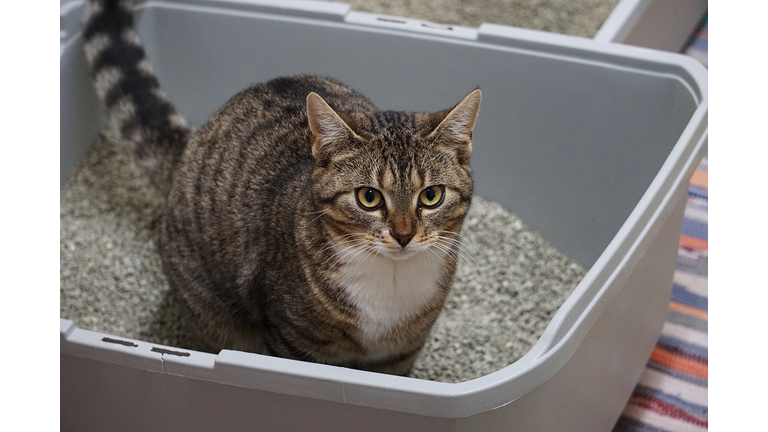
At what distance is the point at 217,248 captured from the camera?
1633mm

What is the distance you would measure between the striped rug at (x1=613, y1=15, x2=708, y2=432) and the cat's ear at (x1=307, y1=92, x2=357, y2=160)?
1020mm

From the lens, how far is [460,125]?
1310mm

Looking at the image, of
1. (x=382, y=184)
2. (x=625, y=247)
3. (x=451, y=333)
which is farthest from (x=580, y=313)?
(x=451, y=333)

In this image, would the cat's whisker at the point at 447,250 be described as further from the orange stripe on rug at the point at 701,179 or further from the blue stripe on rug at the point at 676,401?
the orange stripe on rug at the point at 701,179

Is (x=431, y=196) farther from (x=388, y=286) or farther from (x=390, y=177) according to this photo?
(x=388, y=286)

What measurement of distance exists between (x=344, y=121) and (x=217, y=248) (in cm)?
52

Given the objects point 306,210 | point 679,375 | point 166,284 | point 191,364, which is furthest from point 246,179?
point 679,375

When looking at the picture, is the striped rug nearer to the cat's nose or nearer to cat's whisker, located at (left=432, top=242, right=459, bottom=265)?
cat's whisker, located at (left=432, top=242, right=459, bottom=265)

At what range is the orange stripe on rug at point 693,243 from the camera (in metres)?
2.21

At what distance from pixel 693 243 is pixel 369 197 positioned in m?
1.34

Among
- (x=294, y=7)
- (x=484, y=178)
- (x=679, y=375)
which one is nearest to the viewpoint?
(x=679, y=375)

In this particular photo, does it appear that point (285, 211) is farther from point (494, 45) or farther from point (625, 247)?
point (494, 45)

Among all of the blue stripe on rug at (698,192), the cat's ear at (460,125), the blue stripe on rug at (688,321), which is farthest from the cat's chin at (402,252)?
the blue stripe on rug at (698,192)

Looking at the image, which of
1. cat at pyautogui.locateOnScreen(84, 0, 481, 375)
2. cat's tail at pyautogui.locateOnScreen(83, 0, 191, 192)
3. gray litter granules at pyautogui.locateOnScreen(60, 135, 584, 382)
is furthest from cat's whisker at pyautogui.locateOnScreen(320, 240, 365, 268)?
cat's tail at pyautogui.locateOnScreen(83, 0, 191, 192)
